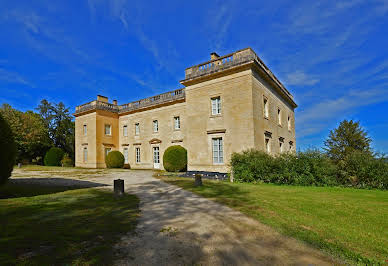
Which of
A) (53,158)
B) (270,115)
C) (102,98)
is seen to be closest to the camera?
(270,115)

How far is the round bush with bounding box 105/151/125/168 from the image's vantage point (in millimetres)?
21812

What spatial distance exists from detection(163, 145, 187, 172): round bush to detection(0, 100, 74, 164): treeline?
1795cm

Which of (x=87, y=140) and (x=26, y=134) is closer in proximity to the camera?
(x=87, y=140)

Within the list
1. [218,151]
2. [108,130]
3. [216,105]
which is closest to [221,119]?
[216,105]

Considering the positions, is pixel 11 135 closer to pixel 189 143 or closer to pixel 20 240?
pixel 20 240

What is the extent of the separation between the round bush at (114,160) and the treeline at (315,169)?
14654mm

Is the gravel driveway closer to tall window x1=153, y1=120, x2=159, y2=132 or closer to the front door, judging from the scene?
the front door

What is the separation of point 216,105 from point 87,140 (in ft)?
54.2

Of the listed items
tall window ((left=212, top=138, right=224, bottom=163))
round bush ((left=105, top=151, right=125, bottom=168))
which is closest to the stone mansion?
tall window ((left=212, top=138, right=224, bottom=163))

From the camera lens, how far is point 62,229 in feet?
11.3

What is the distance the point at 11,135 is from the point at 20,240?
16.4ft

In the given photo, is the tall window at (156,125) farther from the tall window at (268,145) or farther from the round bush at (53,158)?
→ the round bush at (53,158)

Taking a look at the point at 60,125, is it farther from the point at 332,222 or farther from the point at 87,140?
the point at 332,222

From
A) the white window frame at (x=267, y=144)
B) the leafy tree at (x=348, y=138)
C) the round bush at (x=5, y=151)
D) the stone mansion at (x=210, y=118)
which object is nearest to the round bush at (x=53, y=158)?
the stone mansion at (x=210, y=118)
